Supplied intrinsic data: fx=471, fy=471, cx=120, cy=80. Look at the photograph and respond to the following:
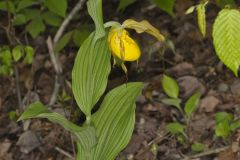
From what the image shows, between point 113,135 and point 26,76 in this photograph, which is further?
point 26,76

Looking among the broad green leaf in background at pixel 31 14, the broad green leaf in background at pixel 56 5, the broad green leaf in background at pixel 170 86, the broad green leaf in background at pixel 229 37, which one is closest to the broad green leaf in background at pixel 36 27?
the broad green leaf in background at pixel 31 14

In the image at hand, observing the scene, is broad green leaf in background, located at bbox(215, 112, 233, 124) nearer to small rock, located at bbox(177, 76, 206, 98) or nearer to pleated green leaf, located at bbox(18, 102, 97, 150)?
small rock, located at bbox(177, 76, 206, 98)

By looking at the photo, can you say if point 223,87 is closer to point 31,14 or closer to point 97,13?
point 31,14

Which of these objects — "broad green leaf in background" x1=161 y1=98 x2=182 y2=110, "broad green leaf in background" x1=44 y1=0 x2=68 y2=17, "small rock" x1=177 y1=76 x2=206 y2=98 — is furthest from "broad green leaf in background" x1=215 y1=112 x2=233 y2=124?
"broad green leaf in background" x1=44 y1=0 x2=68 y2=17

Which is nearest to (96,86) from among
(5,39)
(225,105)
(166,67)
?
(225,105)

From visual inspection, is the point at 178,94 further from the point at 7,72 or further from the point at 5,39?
the point at 5,39

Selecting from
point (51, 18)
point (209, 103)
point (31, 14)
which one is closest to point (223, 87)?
point (209, 103)
